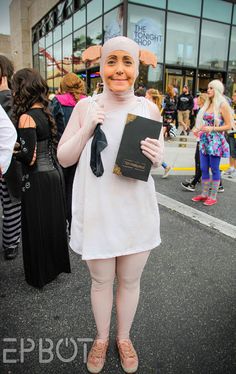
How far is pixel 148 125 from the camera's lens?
1.55 metres

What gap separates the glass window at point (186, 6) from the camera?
43.8 feet

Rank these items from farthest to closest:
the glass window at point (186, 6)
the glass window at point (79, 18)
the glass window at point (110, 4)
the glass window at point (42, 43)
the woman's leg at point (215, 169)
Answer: the glass window at point (42, 43) → the glass window at point (79, 18) → the glass window at point (186, 6) → the glass window at point (110, 4) → the woman's leg at point (215, 169)

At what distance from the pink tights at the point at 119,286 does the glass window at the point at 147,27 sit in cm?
1273

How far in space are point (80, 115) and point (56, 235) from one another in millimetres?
1320

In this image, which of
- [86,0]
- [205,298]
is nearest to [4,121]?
[205,298]

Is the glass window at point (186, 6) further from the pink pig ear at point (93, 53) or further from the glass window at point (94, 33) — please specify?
the pink pig ear at point (93, 53)

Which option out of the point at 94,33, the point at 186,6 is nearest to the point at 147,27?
the point at 186,6

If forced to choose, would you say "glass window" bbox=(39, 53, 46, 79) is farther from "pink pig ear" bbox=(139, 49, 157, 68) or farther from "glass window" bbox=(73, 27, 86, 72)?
"pink pig ear" bbox=(139, 49, 157, 68)

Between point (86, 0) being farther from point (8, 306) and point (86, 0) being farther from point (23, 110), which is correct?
point (8, 306)

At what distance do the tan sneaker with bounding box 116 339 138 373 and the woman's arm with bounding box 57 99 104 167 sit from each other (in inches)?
46.7

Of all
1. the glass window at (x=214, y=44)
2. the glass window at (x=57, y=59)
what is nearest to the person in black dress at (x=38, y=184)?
the glass window at (x=214, y=44)

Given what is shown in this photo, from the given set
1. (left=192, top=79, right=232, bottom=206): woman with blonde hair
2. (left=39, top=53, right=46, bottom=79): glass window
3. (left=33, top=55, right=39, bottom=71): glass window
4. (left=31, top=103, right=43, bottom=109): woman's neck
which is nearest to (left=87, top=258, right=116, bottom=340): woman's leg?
(left=31, top=103, right=43, bottom=109): woman's neck

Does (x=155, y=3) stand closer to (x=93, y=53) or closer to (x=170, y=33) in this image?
(x=170, y=33)

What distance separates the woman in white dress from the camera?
1.56 meters
